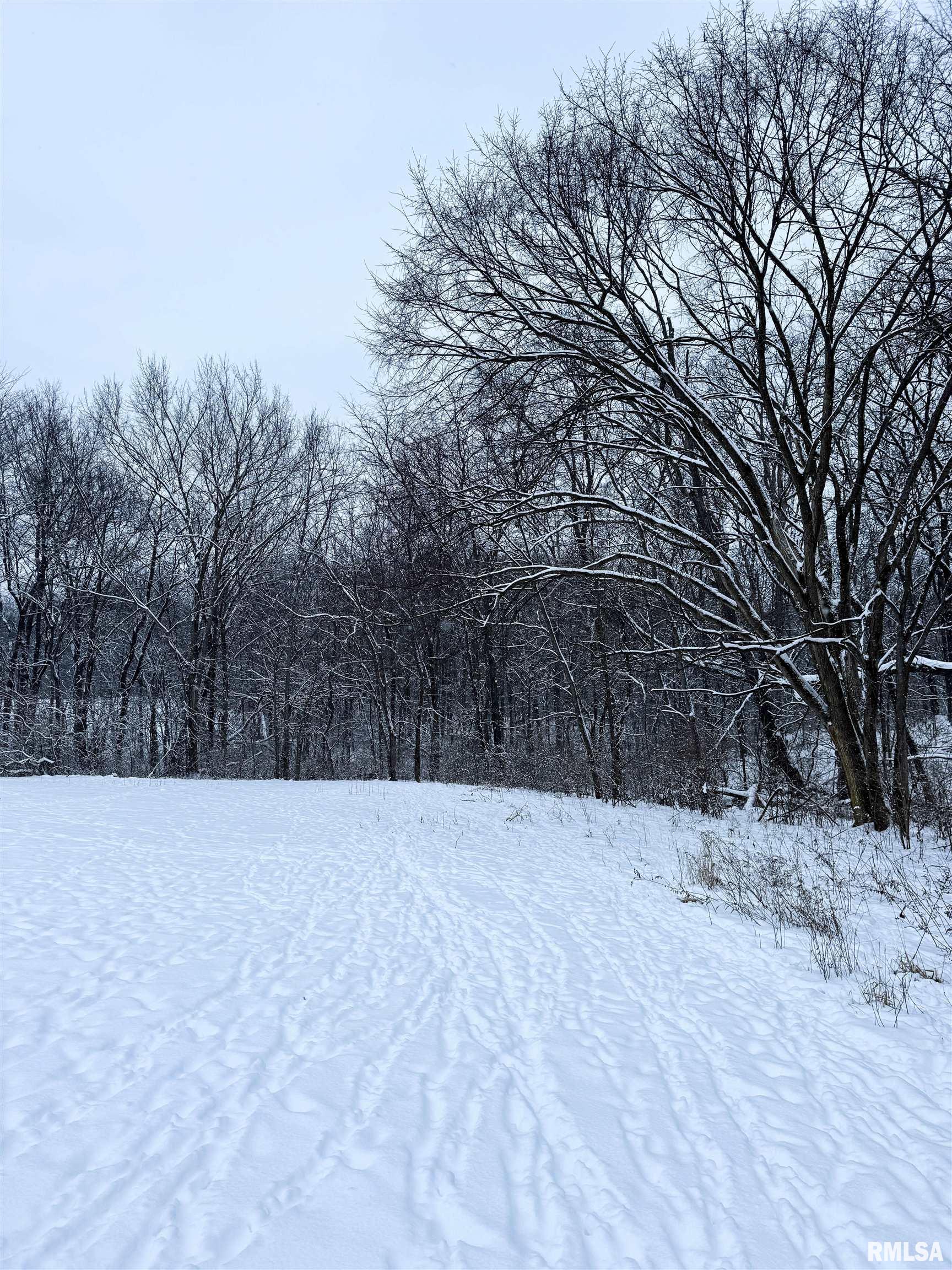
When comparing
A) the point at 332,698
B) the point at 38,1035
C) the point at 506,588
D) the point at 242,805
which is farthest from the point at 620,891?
the point at 332,698

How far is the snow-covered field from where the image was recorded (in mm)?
2082

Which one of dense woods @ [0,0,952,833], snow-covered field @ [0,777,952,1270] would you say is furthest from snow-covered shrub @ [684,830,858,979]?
dense woods @ [0,0,952,833]

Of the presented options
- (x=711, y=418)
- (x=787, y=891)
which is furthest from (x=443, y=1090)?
(x=711, y=418)

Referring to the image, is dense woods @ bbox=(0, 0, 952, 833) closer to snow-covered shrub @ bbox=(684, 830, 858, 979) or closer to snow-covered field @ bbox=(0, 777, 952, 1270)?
snow-covered shrub @ bbox=(684, 830, 858, 979)

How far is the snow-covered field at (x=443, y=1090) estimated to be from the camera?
208cm

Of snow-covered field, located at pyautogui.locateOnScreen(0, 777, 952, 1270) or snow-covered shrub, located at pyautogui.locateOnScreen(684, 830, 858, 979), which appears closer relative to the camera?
snow-covered field, located at pyautogui.locateOnScreen(0, 777, 952, 1270)

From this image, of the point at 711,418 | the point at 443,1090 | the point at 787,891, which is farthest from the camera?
the point at 711,418

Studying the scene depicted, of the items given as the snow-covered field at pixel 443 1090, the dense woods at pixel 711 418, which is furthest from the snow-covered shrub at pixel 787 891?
the dense woods at pixel 711 418

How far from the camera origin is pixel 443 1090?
2918mm

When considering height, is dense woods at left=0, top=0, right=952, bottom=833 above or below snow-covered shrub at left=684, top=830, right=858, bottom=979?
above

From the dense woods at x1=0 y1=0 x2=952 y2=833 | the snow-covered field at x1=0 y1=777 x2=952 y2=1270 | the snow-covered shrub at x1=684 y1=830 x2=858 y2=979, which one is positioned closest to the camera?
the snow-covered field at x1=0 y1=777 x2=952 y2=1270

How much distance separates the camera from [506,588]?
10.1 metres

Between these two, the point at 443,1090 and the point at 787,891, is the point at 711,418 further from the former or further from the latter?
the point at 443,1090

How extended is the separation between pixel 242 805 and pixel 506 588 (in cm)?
809
